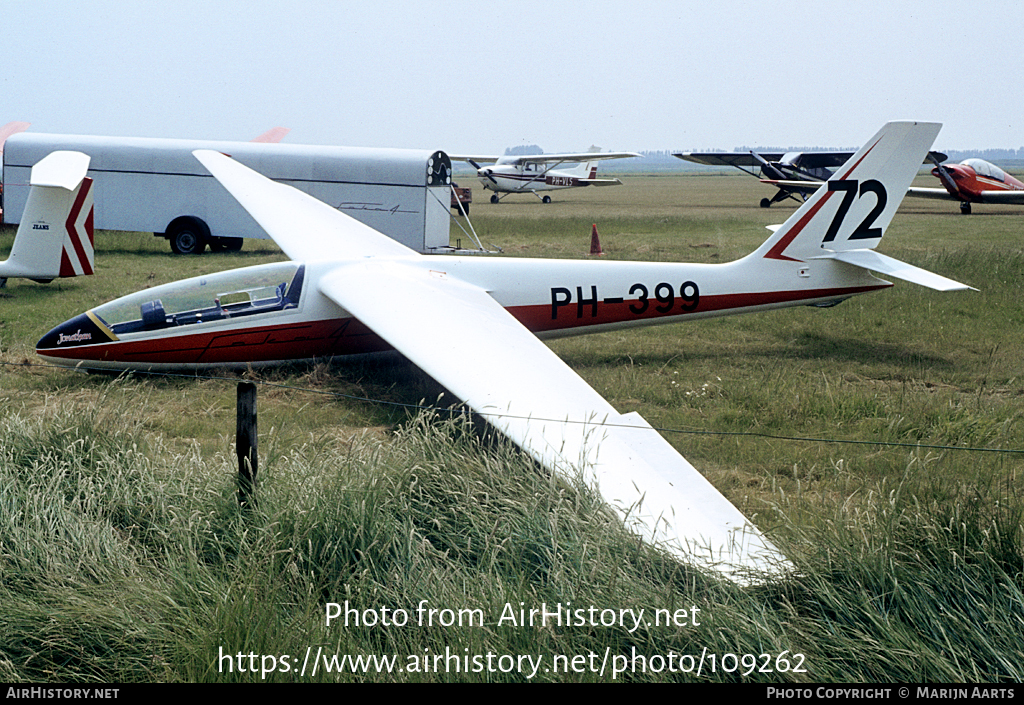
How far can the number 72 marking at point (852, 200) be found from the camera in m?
10.6

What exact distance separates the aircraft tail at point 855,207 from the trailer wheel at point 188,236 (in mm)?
13048

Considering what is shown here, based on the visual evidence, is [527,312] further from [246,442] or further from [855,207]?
[246,442]

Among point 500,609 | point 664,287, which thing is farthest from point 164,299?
point 500,609

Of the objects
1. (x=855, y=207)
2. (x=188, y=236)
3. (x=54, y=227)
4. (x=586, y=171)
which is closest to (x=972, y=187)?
(x=586, y=171)

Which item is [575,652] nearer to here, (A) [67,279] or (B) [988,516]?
(B) [988,516]

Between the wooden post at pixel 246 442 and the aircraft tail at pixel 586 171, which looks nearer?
the wooden post at pixel 246 442

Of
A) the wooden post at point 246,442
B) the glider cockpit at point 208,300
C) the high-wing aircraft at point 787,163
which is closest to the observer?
the wooden post at point 246,442

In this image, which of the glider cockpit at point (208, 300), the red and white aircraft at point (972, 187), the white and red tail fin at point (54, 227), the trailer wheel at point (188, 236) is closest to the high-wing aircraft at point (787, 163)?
the red and white aircraft at point (972, 187)

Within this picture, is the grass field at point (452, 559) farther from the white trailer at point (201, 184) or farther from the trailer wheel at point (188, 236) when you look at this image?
the trailer wheel at point (188, 236)

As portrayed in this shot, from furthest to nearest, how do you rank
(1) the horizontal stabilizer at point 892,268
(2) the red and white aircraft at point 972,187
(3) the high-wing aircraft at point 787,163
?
(3) the high-wing aircraft at point 787,163, (2) the red and white aircraft at point 972,187, (1) the horizontal stabilizer at point 892,268

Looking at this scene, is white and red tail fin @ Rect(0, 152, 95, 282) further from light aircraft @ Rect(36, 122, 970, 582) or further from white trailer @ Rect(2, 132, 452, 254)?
white trailer @ Rect(2, 132, 452, 254)

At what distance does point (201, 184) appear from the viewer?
60.6ft

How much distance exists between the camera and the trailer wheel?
18656 millimetres

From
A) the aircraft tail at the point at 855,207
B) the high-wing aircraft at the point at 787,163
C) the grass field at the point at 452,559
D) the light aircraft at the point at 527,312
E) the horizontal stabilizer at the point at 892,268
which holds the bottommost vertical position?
the grass field at the point at 452,559
